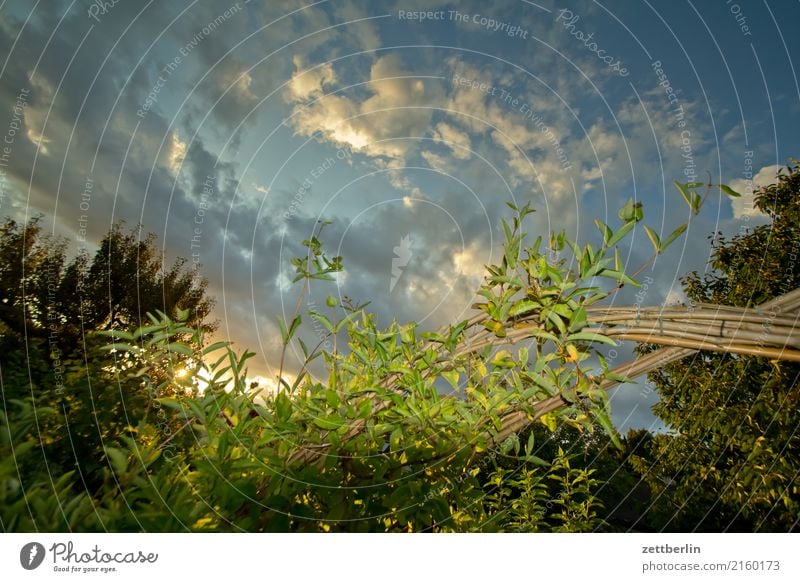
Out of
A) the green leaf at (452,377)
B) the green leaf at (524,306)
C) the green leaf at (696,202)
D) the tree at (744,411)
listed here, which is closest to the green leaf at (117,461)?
the green leaf at (452,377)

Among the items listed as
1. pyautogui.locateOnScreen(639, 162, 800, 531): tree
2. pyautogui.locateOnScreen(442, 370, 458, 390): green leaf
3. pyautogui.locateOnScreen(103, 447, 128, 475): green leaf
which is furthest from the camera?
pyautogui.locateOnScreen(639, 162, 800, 531): tree

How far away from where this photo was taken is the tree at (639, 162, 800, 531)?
577 centimetres

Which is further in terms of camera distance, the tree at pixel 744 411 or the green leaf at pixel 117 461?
the tree at pixel 744 411

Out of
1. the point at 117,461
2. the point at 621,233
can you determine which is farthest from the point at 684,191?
the point at 117,461

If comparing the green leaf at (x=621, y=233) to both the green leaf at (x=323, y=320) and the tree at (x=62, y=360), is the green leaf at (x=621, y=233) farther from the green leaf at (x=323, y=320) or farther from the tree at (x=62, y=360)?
the tree at (x=62, y=360)

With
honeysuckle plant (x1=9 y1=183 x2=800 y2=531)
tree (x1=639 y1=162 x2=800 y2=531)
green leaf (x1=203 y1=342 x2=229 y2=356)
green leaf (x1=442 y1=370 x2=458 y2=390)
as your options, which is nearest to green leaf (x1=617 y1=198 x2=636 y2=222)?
honeysuckle plant (x1=9 y1=183 x2=800 y2=531)

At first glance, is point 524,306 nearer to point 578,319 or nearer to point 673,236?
point 578,319

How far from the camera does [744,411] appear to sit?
6039 mm

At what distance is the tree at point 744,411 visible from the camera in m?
5.77

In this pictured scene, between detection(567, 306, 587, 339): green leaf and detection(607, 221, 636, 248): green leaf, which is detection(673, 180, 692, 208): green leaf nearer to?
detection(607, 221, 636, 248): green leaf

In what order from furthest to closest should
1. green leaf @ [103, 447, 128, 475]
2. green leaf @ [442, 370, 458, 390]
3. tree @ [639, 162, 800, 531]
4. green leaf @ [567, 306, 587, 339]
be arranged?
tree @ [639, 162, 800, 531], green leaf @ [442, 370, 458, 390], green leaf @ [567, 306, 587, 339], green leaf @ [103, 447, 128, 475]
